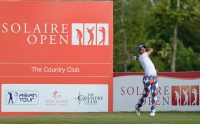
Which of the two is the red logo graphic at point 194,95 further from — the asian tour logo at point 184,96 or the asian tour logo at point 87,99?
the asian tour logo at point 87,99

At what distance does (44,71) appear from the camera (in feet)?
72.7

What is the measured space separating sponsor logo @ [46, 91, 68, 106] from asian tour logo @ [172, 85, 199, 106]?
11.1 ft

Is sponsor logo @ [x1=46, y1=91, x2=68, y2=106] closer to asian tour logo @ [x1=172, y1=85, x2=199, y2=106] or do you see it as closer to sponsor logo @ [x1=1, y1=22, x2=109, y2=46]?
sponsor logo @ [x1=1, y1=22, x2=109, y2=46]

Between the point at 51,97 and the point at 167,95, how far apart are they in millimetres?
3609

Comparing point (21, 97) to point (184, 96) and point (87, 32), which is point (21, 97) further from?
point (184, 96)

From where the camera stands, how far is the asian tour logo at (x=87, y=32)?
22.2m

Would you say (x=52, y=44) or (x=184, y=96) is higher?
(x=52, y=44)

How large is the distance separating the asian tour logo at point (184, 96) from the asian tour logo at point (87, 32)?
2.86 m

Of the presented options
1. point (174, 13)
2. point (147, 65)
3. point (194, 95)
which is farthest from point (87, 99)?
point (174, 13)

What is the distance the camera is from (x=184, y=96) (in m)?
22.6

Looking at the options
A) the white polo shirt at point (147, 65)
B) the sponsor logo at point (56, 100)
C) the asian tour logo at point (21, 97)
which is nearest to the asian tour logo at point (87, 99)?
the sponsor logo at point (56, 100)

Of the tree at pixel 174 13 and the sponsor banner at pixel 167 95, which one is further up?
the tree at pixel 174 13

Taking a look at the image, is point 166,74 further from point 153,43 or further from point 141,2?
point 141,2

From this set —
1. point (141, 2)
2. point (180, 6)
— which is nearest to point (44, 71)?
point (180, 6)
